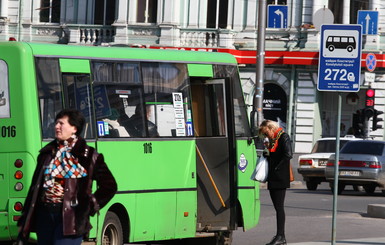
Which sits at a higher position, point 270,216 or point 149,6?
point 149,6

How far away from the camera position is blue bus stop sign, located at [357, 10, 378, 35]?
4728 centimetres

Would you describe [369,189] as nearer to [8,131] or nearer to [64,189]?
[8,131]

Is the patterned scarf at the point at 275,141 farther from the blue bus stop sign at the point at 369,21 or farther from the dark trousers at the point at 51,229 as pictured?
the blue bus stop sign at the point at 369,21

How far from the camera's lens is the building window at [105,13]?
51.1m

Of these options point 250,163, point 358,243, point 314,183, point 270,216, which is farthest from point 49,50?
point 314,183

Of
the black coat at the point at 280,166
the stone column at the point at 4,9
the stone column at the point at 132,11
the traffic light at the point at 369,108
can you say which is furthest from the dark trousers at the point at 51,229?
the stone column at the point at 4,9

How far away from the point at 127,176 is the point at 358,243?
478 centimetres

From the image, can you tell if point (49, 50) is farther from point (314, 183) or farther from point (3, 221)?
point (314, 183)

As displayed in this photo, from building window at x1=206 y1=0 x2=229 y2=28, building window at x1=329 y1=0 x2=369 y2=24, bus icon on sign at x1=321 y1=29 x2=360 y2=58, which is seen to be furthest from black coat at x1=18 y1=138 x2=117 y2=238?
building window at x1=206 y1=0 x2=229 y2=28

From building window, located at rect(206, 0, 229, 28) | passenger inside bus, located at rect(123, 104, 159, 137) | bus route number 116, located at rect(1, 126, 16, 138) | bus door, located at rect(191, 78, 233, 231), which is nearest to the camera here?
bus route number 116, located at rect(1, 126, 16, 138)

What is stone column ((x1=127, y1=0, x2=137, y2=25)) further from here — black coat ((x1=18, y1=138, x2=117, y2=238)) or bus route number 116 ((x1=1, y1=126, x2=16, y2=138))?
black coat ((x1=18, y1=138, x2=117, y2=238))

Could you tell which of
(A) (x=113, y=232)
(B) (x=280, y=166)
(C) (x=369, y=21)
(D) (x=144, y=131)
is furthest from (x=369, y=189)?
(A) (x=113, y=232)

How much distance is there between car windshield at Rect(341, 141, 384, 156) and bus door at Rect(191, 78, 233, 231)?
1627cm

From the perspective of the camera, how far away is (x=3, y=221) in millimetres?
12719
